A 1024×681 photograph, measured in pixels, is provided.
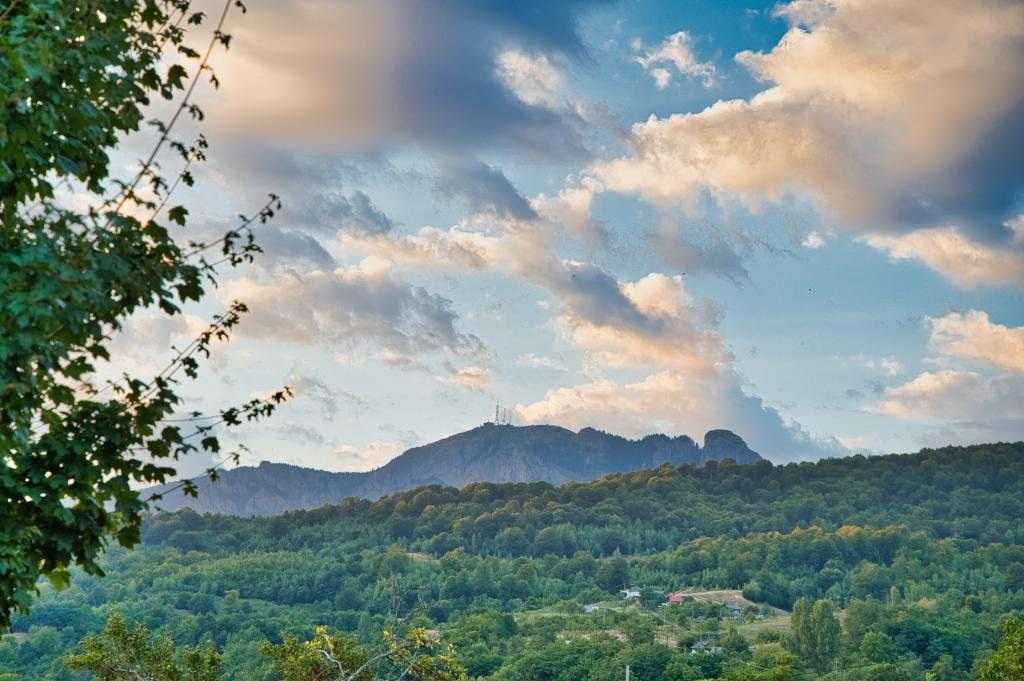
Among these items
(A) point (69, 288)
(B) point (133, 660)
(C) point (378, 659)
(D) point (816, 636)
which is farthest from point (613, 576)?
(A) point (69, 288)

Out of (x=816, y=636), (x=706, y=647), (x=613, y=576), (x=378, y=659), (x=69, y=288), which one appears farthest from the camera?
(x=613, y=576)

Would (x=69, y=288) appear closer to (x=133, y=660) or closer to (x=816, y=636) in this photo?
(x=133, y=660)

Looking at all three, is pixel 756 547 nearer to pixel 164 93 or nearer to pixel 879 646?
pixel 879 646

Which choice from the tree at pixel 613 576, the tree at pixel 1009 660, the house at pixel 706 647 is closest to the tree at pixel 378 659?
the tree at pixel 1009 660

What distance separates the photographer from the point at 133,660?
27.7m

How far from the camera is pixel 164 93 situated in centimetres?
952

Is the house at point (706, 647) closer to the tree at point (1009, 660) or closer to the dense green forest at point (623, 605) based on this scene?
the dense green forest at point (623, 605)

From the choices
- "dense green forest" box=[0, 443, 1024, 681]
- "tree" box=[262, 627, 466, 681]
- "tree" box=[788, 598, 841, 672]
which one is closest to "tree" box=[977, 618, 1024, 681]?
"dense green forest" box=[0, 443, 1024, 681]

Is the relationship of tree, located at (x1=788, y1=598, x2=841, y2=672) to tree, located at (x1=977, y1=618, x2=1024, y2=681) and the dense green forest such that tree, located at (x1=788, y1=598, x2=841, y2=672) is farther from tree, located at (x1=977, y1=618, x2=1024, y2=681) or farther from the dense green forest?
tree, located at (x1=977, y1=618, x2=1024, y2=681)

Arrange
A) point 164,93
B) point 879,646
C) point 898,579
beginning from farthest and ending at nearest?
point 898,579, point 879,646, point 164,93

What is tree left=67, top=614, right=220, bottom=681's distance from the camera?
24.9m

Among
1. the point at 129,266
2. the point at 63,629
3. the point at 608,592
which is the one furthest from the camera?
the point at 608,592

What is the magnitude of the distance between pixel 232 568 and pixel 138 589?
14.4 m

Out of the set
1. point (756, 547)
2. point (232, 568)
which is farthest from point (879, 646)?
point (232, 568)
